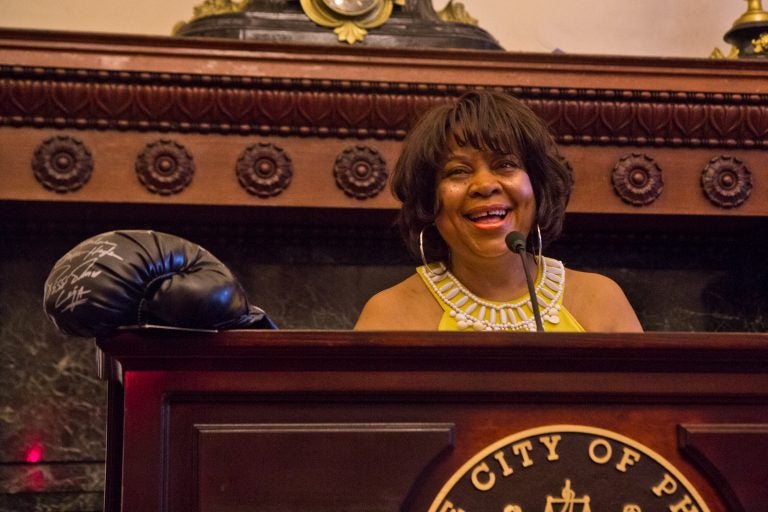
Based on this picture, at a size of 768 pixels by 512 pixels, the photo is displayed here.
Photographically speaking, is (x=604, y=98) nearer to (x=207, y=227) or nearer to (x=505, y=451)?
(x=207, y=227)

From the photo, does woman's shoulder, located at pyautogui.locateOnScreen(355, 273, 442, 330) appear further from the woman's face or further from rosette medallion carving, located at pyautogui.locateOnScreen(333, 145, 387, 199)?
rosette medallion carving, located at pyautogui.locateOnScreen(333, 145, 387, 199)

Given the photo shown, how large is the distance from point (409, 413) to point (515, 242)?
1.63ft

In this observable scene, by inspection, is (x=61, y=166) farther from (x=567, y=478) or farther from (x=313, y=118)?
(x=567, y=478)

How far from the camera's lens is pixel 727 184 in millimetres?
2844

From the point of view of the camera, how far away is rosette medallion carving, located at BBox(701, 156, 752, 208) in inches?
112

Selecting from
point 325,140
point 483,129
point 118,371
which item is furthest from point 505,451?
point 325,140

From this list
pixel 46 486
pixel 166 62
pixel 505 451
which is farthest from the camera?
pixel 46 486

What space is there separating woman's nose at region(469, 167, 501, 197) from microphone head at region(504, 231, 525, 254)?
0.18m

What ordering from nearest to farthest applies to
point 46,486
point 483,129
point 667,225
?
1. point 483,129
2. point 46,486
3. point 667,225

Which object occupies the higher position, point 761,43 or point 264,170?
point 761,43

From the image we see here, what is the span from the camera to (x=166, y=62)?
2.64 metres

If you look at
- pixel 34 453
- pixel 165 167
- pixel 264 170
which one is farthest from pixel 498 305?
pixel 34 453

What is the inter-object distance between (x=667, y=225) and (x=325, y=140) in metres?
0.87

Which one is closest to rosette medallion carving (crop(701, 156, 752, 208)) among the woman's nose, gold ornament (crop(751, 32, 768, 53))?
gold ornament (crop(751, 32, 768, 53))
